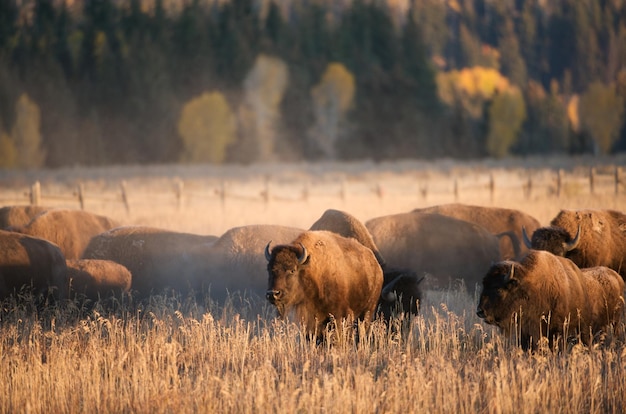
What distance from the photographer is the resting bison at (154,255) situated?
12.4 m

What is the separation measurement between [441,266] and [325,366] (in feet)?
19.4

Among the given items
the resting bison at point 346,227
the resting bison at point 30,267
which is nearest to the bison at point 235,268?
the resting bison at point 346,227

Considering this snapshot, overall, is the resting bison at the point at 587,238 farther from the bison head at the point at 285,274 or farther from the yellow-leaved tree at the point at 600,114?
the yellow-leaved tree at the point at 600,114

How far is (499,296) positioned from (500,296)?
1cm

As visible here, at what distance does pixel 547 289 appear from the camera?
8.87 metres

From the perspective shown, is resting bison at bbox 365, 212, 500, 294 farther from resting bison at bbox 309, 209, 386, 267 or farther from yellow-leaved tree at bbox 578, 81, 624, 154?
yellow-leaved tree at bbox 578, 81, 624, 154

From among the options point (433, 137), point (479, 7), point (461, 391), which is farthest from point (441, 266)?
point (479, 7)

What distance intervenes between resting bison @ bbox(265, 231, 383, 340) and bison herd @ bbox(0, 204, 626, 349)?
1 centimetres

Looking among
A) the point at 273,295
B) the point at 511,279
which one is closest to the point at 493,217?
the point at 511,279

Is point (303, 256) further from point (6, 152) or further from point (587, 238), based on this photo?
point (6, 152)

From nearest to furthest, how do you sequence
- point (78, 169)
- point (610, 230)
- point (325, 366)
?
point (325, 366) → point (610, 230) → point (78, 169)

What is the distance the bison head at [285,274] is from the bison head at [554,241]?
3.91 m

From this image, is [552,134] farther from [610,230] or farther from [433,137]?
[610,230]

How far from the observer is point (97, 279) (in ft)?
38.4
